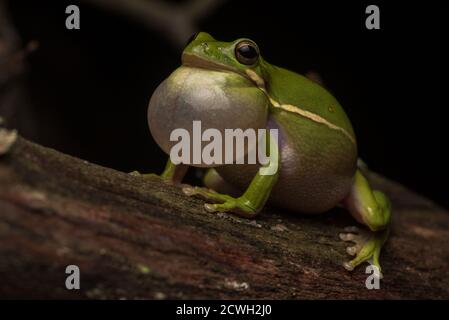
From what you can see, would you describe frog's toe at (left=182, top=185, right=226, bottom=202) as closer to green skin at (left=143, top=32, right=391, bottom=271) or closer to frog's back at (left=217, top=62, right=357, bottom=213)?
green skin at (left=143, top=32, right=391, bottom=271)

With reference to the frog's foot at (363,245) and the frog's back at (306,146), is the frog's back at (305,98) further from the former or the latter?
the frog's foot at (363,245)

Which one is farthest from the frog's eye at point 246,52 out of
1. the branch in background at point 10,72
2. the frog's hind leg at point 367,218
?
the branch in background at point 10,72

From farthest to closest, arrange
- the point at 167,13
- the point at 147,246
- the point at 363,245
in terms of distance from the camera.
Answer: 1. the point at 167,13
2. the point at 363,245
3. the point at 147,246

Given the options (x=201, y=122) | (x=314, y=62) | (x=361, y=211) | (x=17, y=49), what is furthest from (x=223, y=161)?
(x=314, y=62)

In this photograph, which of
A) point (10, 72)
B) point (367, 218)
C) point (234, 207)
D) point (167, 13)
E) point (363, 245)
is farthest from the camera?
point (167, 13)

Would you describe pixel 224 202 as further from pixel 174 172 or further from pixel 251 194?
pixel 174 172

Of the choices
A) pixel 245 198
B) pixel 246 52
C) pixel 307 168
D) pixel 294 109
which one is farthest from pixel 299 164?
pixel 246 52

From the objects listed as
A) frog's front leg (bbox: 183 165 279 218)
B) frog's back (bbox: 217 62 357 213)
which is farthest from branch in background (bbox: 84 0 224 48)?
frog's front leg (bbox: 183 165 279 218)
